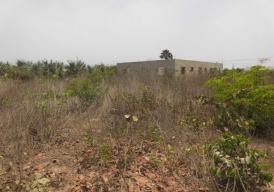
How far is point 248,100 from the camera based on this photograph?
554 cm

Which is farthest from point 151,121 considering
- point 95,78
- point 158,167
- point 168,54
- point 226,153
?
point 168,54

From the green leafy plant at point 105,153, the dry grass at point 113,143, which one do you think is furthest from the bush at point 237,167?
the green leafy plant at point 105,153

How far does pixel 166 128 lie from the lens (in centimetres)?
499

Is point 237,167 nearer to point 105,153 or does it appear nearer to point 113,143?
point 105,153

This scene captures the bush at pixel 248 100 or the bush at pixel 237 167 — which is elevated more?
the bush at pixel 248 100

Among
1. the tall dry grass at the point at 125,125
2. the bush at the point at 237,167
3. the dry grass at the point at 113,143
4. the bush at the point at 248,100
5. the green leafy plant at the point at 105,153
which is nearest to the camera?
the bush at the point at 237,167

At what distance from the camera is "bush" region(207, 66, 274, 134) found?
5.48m

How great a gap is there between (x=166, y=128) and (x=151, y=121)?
327mm

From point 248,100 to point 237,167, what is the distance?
8.39ft

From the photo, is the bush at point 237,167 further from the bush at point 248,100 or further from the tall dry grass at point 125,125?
the bush at point 248,100

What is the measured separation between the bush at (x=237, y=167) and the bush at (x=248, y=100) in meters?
1.98

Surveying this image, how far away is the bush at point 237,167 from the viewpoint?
3.22 metres

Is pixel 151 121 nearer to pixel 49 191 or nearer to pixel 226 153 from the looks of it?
pixel 226 153

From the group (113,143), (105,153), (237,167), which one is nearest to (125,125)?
(113,143)
